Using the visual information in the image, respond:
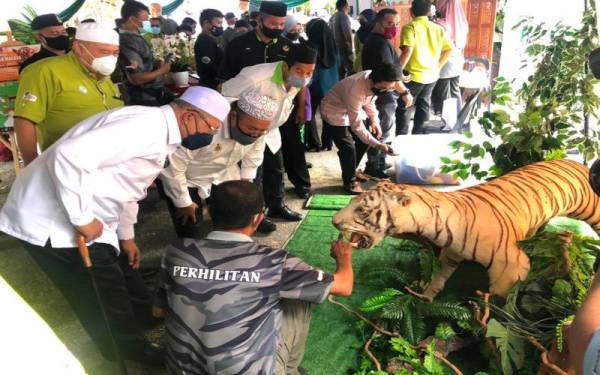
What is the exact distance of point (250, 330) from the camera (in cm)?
162

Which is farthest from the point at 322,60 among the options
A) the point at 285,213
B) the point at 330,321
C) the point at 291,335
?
the point at 291,335

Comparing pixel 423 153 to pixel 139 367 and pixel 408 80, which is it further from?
pixel 139 367

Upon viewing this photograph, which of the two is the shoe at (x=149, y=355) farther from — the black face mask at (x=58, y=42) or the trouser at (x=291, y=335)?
the black face mask at (x=58, y=42)

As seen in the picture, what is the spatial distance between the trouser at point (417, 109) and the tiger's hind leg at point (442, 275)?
309 centimetres

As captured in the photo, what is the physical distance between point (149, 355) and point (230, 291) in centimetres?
114

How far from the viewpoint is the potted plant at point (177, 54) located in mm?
5578

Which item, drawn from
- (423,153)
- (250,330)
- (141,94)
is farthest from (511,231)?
(141,94)

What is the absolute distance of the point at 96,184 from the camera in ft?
6.05

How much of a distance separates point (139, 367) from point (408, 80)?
14.0 ft

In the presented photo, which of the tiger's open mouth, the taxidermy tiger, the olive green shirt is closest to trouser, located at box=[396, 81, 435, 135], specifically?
the taxidermy tiger

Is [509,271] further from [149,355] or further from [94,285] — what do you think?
[94,285]

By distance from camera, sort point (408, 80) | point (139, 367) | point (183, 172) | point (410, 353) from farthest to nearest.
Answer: point (408, 80) < point (183, 172) < point (139, 367) < point (410, 353)

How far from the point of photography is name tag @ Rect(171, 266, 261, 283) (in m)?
1.57

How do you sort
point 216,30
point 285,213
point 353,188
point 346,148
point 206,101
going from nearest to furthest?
point 206,101
point 285,213
point 346,148
point 353,188
point 216,30
